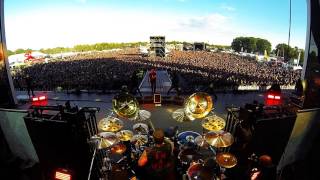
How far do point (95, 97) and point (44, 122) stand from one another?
10465 millimetres

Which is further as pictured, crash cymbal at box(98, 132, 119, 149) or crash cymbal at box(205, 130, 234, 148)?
crash cymbal at box(98, 132, 119, 149)

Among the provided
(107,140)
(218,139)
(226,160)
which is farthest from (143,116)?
(226,160)

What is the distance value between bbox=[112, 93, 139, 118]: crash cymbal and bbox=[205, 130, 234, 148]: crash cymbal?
244cm

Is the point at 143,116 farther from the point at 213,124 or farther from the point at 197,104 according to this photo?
the point at 213,124

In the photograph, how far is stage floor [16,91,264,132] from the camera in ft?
39.0

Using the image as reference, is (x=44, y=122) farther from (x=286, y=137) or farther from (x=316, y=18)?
(x=316, y=18)

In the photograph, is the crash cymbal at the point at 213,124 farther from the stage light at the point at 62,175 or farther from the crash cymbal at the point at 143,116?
the stage light at the point at 62,175

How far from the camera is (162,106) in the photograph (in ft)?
48.3

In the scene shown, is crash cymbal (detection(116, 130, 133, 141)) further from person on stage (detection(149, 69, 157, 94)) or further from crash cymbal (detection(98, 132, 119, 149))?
person on stage (detection(149, 69, 157, 94))

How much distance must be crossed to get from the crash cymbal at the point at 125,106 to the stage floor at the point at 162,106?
3.85m

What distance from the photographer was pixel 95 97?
17.4 meters

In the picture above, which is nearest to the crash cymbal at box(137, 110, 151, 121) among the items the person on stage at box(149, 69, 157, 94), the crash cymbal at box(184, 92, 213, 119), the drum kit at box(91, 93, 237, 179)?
the drum kit at box(91, 93, 237, 179)

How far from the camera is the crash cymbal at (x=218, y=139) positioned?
21.3ft

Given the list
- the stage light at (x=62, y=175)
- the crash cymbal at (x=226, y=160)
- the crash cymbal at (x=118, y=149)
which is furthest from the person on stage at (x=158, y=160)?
the stage light at (x=62, y=175)
